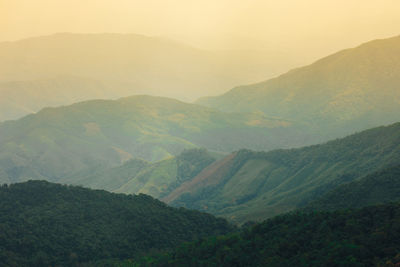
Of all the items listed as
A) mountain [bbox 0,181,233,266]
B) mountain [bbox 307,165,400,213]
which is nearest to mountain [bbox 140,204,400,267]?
mountain [bbox 0,181,233,266]

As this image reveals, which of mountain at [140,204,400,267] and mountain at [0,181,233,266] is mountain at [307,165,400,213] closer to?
mountain at [0,181,233,266]

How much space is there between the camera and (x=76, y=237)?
109 metres

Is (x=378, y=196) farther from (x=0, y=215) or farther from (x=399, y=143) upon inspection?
(x=0, y=215)

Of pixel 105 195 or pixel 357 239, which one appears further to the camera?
pixel 105 195

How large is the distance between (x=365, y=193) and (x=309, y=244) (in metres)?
49.9

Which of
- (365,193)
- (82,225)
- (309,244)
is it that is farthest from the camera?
(365,193)

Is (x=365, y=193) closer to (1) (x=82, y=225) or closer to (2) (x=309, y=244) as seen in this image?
(2) (x=309, y=244)

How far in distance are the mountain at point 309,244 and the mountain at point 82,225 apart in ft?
37.4

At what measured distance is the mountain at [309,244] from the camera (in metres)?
73.2

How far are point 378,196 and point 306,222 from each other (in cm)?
3722

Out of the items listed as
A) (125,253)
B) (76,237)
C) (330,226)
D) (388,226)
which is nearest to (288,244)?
(330,226)

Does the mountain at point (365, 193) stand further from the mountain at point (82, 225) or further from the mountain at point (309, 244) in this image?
the mountain at point (309, 244)

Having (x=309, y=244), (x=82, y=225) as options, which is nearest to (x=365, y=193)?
(x=309, y=244)

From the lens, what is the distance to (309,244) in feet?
274
